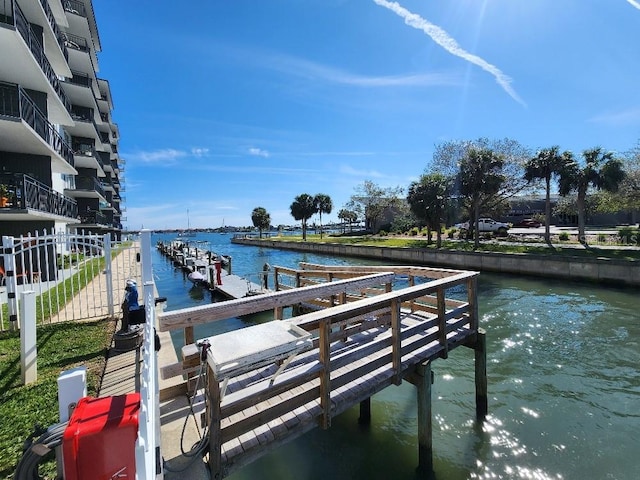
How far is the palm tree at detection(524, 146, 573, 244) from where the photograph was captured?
27.3 metres

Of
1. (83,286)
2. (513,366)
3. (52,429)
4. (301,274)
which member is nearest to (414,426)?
(513,366)

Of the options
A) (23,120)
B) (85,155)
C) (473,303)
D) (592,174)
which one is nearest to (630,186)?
(592,174)

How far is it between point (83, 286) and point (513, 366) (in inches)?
557

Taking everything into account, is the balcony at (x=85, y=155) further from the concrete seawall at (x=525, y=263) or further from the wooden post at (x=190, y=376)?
the wooden post at (x=190, y=376)

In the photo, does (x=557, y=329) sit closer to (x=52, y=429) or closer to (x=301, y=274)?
(x=301, y=274)

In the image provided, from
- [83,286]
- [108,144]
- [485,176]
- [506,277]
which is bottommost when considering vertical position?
[506,277]

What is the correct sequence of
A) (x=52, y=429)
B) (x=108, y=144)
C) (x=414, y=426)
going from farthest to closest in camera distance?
(x=108, y=144), (x=414, y=426), (x=52, y=429)

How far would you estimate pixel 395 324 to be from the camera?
4.50m

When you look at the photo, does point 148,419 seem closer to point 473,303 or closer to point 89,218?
point 473,303

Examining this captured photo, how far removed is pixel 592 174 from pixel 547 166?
10.3 ft

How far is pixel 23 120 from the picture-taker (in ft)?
37.1

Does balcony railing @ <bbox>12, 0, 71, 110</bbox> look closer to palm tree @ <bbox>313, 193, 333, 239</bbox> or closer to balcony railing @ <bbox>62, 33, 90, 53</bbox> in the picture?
balcony railing @ <bbox>62, 33, 90, 53</bbox>

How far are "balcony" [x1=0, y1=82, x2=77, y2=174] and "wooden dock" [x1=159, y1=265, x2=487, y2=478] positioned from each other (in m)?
12.8

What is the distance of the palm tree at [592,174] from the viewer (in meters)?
24.7
